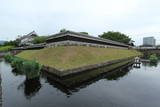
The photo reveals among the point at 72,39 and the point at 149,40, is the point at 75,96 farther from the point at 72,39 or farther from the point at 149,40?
the point at 149,40

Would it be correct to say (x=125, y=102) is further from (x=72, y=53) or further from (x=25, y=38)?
(x=25, y=38)

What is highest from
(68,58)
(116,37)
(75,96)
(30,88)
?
(116,37)

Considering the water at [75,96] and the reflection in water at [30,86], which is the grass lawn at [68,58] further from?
the water at [75,96]

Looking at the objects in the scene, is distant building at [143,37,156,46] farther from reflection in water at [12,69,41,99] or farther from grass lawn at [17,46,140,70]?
reflection in water at [12,69,41,99]

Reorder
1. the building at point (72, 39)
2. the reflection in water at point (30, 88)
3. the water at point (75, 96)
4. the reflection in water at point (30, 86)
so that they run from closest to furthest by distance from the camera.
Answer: the water at point (75, 96) → the reflection in water at point (30, 88) → the reflection in water at point (30, 86) → the building at point (72, 39)

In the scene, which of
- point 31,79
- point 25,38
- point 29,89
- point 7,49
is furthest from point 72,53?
point 25,38

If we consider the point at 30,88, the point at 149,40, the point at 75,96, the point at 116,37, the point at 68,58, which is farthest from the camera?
the point at 149,40

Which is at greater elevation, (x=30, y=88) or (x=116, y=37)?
(x=116, y=37)

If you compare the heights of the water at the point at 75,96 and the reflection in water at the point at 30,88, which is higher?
the reflection in water at the point at 30,88

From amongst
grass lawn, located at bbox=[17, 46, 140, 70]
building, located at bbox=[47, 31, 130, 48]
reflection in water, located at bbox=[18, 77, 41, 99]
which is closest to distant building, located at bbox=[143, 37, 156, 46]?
building, located at bbox=[47, 31, 130, 48]

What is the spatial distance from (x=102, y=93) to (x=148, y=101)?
9.83 ft

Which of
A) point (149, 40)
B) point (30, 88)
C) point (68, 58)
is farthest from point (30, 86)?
point (149, 40)

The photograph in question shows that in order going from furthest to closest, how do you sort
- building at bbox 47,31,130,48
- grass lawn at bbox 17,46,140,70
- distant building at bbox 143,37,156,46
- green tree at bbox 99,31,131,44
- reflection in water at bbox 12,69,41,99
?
distant building at bbox 143,37,156,46 → green tree at bbox 99,31,131,44 → building at bbox 47,31,130,48 → grass lawn at bbox 17,46,140,70 → reflection in water at bbox 12,69,41,99

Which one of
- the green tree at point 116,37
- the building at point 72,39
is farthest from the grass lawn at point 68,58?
the green tree at point 116,37
